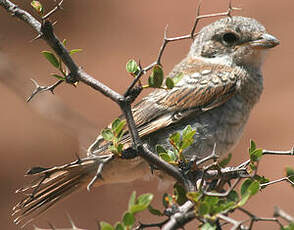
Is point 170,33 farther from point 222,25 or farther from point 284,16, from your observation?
point 222,25

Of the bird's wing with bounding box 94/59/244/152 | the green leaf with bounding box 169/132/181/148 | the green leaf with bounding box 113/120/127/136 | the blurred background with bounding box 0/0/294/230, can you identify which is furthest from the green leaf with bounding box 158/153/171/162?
the blurred background with bounding box 0/0/294/230

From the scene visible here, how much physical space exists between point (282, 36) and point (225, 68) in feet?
17.2

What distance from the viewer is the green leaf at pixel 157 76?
2.00 m

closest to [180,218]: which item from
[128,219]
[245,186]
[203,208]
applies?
[203,208]

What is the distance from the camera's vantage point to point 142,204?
1.70 metres

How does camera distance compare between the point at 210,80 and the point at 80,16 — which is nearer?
the point at 210,80

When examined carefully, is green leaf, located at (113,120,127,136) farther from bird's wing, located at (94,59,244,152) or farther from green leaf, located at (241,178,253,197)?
bird's wing, located at (94,59,244,152)

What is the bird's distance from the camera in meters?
3.33

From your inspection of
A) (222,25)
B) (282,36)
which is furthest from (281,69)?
(222,25)

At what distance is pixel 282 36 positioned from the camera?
28.6ft

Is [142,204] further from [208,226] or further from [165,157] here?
[165,157]

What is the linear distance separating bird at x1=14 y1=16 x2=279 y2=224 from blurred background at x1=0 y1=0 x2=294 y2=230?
8.91 feet

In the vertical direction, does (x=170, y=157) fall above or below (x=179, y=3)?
below

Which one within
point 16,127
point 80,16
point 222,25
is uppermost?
point 80,16
